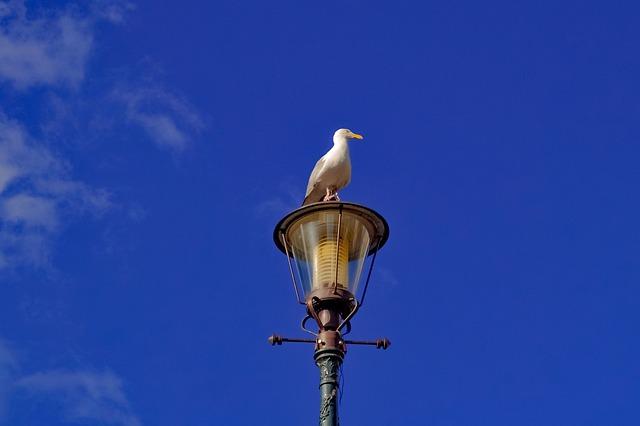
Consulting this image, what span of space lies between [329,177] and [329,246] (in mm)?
1561

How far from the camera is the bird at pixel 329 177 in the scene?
356 inches

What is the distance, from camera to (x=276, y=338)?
7375 mm

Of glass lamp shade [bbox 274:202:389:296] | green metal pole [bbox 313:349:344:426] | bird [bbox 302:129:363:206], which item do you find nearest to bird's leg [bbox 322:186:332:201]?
bird [bbox 302:129:363:206]

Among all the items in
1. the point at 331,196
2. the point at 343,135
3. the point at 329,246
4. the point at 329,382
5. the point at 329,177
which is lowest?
the point at 329,382

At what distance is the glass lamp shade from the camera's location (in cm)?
760

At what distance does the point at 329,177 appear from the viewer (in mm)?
9086

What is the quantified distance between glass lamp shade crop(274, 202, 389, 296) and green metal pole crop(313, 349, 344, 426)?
1.87ft

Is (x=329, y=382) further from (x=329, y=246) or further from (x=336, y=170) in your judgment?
(x=336, y=170)

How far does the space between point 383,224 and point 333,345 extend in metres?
1.10

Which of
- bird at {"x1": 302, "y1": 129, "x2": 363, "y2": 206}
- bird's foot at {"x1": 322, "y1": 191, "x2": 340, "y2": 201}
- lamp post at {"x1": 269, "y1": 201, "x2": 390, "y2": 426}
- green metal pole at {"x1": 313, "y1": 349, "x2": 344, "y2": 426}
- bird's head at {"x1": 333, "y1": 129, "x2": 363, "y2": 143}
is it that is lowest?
green metal pole at {"x1": 313, "y1": 349, "x2": 344, "y2": 426}

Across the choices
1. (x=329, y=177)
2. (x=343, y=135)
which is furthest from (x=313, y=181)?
(x=343, y=135)

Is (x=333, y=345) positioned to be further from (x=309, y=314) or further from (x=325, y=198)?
Answer: (x=325, y=198)

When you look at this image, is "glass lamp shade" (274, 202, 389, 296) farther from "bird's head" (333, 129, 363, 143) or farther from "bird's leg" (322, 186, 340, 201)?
"bird's head" (333, 129, 363, 143)

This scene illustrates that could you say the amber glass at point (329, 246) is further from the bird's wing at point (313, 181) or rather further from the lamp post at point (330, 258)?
the bird's wing at point (313, 181)
